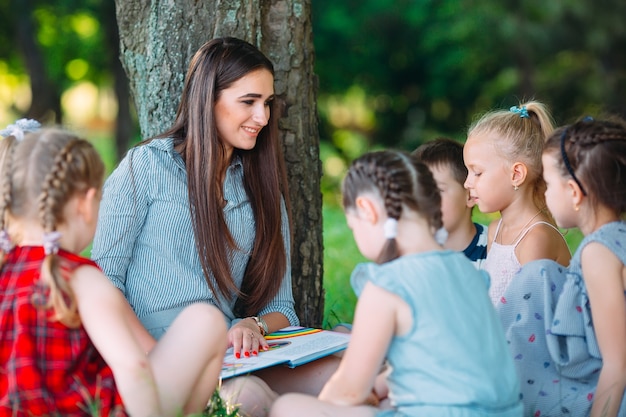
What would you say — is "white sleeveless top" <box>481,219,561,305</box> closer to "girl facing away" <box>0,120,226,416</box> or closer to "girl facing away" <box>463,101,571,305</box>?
"girl facing away" <box>463,101,571,305</box>

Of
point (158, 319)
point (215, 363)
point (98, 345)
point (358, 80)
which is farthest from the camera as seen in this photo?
point (358, 80)

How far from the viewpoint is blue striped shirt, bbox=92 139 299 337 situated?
2963 mm

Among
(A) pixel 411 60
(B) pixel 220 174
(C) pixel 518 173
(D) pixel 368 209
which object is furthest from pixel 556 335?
(A) pixel 411 60

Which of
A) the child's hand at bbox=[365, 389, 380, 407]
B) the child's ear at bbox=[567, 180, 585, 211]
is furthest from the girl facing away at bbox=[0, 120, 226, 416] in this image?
the child's ear at bbox=[567, 180, 585, 211]

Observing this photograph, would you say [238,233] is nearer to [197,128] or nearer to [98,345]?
[197,128]

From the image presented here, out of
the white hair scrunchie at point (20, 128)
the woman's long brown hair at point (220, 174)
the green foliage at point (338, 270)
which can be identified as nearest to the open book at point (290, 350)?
the woman's long brown hair at point (220, 174)

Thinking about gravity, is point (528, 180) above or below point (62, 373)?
above

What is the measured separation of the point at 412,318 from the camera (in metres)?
2.16

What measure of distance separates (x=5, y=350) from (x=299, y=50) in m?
2.06

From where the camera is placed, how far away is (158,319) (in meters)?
2.99

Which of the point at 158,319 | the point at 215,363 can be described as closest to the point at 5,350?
the point at 215,363

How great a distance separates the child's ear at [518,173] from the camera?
10.6 ft

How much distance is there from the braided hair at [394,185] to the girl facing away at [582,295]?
0.58 m

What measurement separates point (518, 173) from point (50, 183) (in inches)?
71.0
